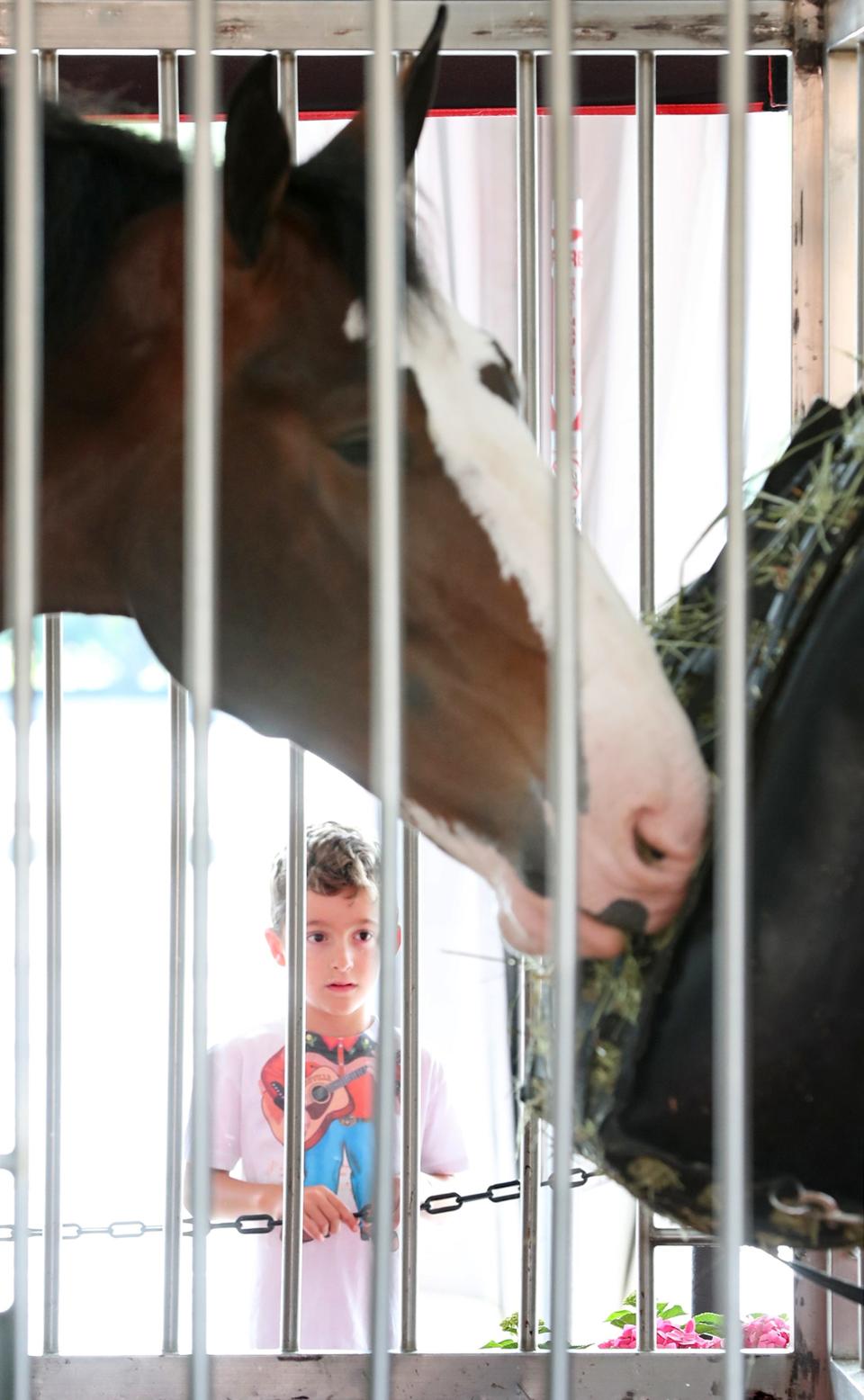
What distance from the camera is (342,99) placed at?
4.70ft

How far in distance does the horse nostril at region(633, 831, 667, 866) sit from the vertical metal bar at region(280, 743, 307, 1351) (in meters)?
0.51

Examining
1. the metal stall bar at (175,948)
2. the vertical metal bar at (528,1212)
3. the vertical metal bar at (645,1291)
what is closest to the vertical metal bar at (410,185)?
the metal stall bar at (175,948)

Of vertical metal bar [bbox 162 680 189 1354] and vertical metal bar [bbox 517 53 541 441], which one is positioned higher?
vertical metal bar [bbox 517 53 541 441]

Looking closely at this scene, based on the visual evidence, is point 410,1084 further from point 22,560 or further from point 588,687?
point 22,560

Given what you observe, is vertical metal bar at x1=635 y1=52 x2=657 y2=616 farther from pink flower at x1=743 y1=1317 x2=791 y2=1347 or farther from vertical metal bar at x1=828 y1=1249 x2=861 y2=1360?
pink flower at x1=743 y1=1317 x2=791 y2=1347

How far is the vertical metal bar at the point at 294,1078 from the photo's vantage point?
1.24 metres

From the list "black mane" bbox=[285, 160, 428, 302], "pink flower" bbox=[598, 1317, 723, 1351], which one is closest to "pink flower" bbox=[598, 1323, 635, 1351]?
"pink flower" bbox=[598, 1317, 723, 1351]

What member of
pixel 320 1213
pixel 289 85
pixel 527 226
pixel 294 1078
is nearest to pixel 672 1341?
pixel 320 1213

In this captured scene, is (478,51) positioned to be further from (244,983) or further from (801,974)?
(244,983)

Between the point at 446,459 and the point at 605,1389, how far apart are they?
35.5 inches

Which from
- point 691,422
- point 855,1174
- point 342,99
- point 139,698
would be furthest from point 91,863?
point 855,1174

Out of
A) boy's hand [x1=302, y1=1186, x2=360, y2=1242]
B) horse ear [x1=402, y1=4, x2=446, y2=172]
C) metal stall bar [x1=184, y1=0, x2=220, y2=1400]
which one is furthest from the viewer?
boy's hand [x1=302, y1=1186, x2=360, y2=1242]

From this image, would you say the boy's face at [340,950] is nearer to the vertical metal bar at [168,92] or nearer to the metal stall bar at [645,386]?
the metal stall bar at [645,386]

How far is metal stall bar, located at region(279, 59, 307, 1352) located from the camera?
124 centimetres
